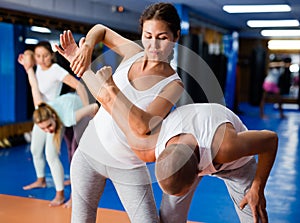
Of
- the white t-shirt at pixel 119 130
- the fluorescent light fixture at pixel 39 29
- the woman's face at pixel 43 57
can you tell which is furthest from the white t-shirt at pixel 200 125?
the fluorescent light fixture at pixel 39 29

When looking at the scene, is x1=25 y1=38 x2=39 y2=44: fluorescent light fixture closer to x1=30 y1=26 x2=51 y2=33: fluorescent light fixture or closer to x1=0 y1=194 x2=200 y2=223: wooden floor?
x1=30 y1=26 x2=51 y2=33: fluorescent light fixture

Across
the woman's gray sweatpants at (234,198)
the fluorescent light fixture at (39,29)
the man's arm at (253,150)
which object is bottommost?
the woman's gray sweatpants at (234,198)

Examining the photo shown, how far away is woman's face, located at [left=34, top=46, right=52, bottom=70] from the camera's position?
9.81 feet

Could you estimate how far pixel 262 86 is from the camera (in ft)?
25.2

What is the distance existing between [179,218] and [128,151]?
15.3 inches

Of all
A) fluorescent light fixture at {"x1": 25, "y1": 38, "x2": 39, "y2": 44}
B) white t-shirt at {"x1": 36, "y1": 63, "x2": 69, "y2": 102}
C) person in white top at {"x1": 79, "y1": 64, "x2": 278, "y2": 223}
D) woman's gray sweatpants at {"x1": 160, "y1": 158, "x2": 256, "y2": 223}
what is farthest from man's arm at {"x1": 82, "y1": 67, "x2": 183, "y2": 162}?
fluorescent light fixture at {"x1": 25, "y1": 38, "x2": 39, "y2": 44}

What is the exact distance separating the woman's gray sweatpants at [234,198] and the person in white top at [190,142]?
60 millimetres

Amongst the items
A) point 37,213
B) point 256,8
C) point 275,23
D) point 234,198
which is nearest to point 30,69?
point 37,213

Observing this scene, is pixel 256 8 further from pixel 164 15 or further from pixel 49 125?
pixel 164 15

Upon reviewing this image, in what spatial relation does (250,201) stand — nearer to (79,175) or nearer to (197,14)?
(79,175)

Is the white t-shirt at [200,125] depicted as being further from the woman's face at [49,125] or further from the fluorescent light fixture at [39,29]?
the fluorescent light fixture at [39,29]

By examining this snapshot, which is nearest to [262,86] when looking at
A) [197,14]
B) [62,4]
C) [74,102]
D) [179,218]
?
[197,14]

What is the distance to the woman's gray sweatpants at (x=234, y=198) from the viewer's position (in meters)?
1.42

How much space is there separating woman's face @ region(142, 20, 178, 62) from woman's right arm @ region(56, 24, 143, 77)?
151 millimetres
